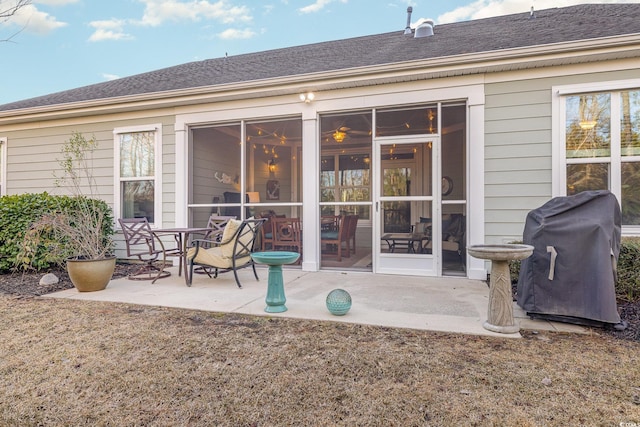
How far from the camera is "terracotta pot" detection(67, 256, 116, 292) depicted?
13.4 feet

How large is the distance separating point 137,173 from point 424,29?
6.10 metres

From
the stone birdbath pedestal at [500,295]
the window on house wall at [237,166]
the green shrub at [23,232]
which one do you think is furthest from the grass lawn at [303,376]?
the window on house wall at [237,166]

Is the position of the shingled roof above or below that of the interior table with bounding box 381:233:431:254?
above

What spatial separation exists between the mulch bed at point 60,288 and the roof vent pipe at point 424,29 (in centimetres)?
547

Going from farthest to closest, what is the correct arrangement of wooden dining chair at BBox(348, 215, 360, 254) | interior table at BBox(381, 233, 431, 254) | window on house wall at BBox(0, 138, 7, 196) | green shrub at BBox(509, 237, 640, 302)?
window on house wall at BBox(0, 138, 7, 196)
wooden dining chair at BBox(348, 215, 360, 254)
interior table at BBox(381, 233, 431, 254)
green shrub at BBox(509, 237, 640, 302)

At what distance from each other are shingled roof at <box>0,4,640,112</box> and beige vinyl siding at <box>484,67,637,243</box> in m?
0.56

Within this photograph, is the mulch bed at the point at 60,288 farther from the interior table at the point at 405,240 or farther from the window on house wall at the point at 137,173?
the interior table at the point at 405,240

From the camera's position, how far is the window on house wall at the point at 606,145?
411 cm

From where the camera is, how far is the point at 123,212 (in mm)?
6340

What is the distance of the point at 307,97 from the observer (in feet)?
17.2

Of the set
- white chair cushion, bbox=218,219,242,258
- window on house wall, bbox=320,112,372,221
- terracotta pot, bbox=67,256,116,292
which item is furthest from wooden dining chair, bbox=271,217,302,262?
terracotta pot, bbox=67,256,116,292

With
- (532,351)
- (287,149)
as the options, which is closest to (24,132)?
(287,149)

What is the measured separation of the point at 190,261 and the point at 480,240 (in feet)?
12.4

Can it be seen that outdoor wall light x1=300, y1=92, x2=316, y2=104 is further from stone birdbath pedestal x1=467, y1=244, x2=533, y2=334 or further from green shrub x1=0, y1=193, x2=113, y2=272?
green shrub x1=0, y1=193, x2=113, y2=272
